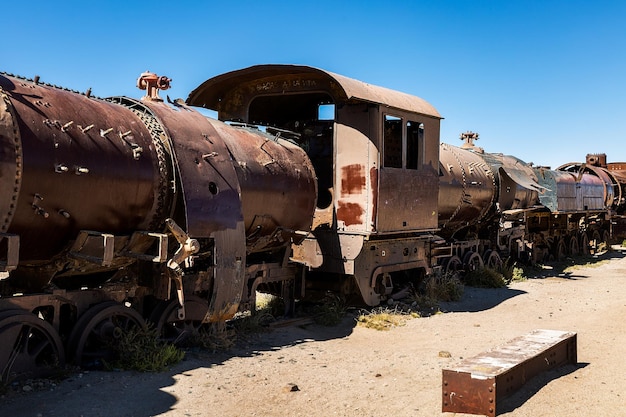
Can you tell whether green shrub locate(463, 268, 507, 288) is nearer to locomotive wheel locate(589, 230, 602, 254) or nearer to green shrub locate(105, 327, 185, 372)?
green shrub locate(105, 327, 185, 372)

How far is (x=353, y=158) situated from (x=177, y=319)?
4.11 meters

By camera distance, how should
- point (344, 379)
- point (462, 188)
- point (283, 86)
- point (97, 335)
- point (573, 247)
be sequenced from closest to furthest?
1. point (97, 335)
2. point (344, 379)
3. point (283, 86)
4. point (462, 188)
5. point (573, 247)

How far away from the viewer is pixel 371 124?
9938mm

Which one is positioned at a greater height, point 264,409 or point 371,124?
point 371,124

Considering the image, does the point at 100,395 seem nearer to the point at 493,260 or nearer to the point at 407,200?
the point at 407,200

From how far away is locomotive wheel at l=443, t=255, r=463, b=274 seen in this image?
48.0 ft

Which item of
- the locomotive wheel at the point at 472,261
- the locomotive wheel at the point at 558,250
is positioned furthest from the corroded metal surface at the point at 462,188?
the locomotive wheel at the point at 558,250

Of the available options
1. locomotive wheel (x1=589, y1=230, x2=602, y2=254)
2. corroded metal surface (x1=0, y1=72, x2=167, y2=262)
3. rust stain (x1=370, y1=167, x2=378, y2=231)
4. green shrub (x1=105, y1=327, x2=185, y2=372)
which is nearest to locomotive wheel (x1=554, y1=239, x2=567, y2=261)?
locomotive wheel (x1=589, y1=230, x2=602, y2=254)

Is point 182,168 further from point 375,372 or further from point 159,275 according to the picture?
point 375,372

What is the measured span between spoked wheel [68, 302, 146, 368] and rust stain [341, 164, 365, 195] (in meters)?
4.50

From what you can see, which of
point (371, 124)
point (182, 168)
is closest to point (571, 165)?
point (371, 124)

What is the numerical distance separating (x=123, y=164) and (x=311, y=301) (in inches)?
210

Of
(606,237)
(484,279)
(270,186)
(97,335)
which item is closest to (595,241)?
(606,237)

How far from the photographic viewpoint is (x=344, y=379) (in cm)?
670
